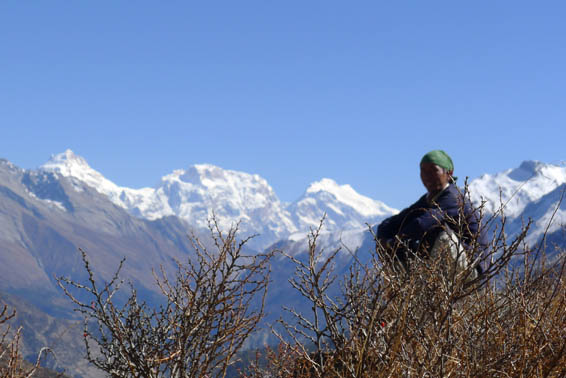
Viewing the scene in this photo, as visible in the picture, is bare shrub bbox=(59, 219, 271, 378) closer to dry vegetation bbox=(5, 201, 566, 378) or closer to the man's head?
dry vegetation bbox=(5, 201, 566, 378)

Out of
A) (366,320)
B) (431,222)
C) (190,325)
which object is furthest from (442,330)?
(431,222)

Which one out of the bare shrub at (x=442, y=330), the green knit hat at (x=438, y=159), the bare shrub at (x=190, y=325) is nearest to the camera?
the bare shrub at (x=442, y=330)

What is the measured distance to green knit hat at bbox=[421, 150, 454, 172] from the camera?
6.21 m

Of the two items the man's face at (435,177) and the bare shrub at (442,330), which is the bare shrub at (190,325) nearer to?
the bare shrub at (442,330)

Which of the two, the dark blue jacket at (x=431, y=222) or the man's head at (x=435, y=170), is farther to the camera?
the man's head at (x=435, y=170)

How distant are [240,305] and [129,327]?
0.85m

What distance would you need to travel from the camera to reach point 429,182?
6.26 m

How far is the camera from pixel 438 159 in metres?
6.21

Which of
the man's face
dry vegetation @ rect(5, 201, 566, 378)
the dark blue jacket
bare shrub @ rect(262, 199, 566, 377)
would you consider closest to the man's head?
the man's face

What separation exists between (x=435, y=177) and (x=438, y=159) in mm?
177

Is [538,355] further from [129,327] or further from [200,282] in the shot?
[129,327]

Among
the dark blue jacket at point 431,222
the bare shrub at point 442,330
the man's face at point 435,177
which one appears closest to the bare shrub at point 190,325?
the bare shrub at point 442,330

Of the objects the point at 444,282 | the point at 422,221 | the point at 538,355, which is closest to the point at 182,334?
the point at 444,282

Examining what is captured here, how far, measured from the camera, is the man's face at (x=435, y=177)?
6.23 metres
